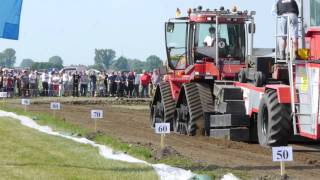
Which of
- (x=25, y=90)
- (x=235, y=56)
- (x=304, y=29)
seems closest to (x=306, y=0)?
(x=304, y=29)

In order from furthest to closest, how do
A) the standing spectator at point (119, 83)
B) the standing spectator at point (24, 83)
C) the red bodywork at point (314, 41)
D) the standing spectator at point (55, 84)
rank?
the standing spectator at point (55, 84), the standing spectator at point (119, 83), the standing spectator at point (24, 83), the red bodywork at point (314, 41)

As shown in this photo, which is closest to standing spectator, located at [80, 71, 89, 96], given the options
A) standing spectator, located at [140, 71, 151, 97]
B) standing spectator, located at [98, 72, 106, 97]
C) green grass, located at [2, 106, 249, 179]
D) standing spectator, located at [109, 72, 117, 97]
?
standing spectator, located at [98, 72, 106, 97]

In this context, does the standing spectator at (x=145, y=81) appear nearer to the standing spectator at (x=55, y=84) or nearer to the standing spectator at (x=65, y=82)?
the standing spectator at (x=65, y=82)

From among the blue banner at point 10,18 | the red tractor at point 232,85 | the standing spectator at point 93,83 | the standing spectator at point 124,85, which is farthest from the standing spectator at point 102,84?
the blue banner at point 10,18

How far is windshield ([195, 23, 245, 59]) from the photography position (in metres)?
21.9

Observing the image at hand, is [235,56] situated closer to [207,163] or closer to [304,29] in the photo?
[304,29]

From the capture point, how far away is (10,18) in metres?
13.4

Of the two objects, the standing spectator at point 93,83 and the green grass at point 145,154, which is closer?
the green grass at point 145,154

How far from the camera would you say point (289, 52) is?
14.9 meters

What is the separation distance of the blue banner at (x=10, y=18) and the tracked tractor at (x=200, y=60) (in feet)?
24.7

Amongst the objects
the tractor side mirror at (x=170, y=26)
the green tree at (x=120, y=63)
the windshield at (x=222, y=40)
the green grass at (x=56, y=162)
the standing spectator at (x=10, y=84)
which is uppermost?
the green tree at (x=120, y=63)

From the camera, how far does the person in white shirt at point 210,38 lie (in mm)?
21891

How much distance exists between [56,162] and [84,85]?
33.0 m

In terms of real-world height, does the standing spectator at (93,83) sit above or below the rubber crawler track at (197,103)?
above
